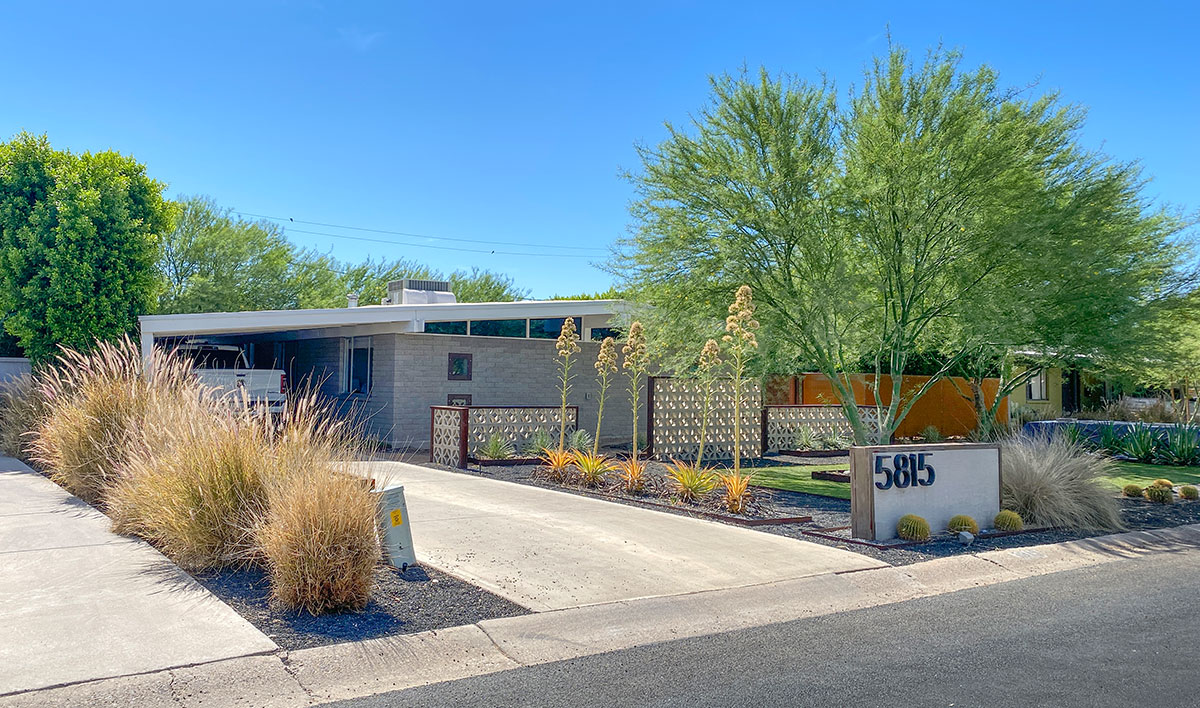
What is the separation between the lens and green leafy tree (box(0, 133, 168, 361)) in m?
19.8

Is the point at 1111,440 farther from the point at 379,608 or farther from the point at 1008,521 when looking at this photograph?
the point at 379,608

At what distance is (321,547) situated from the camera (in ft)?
20.4

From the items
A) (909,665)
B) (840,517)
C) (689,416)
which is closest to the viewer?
(909,665)

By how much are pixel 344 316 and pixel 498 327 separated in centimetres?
407

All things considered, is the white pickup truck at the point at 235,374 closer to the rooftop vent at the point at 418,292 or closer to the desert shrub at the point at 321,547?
the rooftop vent at the point at 418,292

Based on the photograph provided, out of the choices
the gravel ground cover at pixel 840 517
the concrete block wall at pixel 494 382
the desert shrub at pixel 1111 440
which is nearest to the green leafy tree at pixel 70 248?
the concrete block wall at pixel 494 382

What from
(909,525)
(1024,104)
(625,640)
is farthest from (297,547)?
(1024,104)

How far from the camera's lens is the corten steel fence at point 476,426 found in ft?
52.7

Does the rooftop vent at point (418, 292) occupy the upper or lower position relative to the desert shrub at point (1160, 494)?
upper

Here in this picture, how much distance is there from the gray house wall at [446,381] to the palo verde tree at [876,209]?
6164 mm

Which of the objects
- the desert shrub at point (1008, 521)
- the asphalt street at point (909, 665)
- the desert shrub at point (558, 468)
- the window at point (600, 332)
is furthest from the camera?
the window at point (600, 332)

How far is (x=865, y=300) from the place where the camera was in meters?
14.1

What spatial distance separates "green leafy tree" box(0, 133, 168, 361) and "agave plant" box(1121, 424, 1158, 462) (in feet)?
75.7

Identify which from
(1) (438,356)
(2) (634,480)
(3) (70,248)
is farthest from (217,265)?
(2) (634,480)
